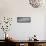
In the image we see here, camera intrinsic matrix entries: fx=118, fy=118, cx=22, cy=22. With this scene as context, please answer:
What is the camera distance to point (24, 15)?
2.81m

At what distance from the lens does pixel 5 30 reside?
9.11 feet

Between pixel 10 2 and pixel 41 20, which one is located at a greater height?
pixel 10 2

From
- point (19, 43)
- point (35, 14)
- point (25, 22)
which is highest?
point (35, 14)

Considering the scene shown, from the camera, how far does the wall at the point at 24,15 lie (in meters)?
2.79

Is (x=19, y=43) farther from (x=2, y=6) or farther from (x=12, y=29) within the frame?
(x=2, y=6)

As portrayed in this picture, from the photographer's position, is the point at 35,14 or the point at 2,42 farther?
the point at 35,14

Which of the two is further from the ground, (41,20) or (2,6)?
(2,6)

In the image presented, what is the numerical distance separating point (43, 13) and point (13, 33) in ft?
2.81

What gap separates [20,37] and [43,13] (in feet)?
2.60

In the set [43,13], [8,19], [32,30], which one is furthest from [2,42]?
[43,13]

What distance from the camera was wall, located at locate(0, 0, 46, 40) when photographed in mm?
2785

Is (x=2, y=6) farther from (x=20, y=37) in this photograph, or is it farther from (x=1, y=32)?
(x=20, y=37)

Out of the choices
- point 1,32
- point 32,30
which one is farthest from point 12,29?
point 32,30

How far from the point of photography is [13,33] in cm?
277
